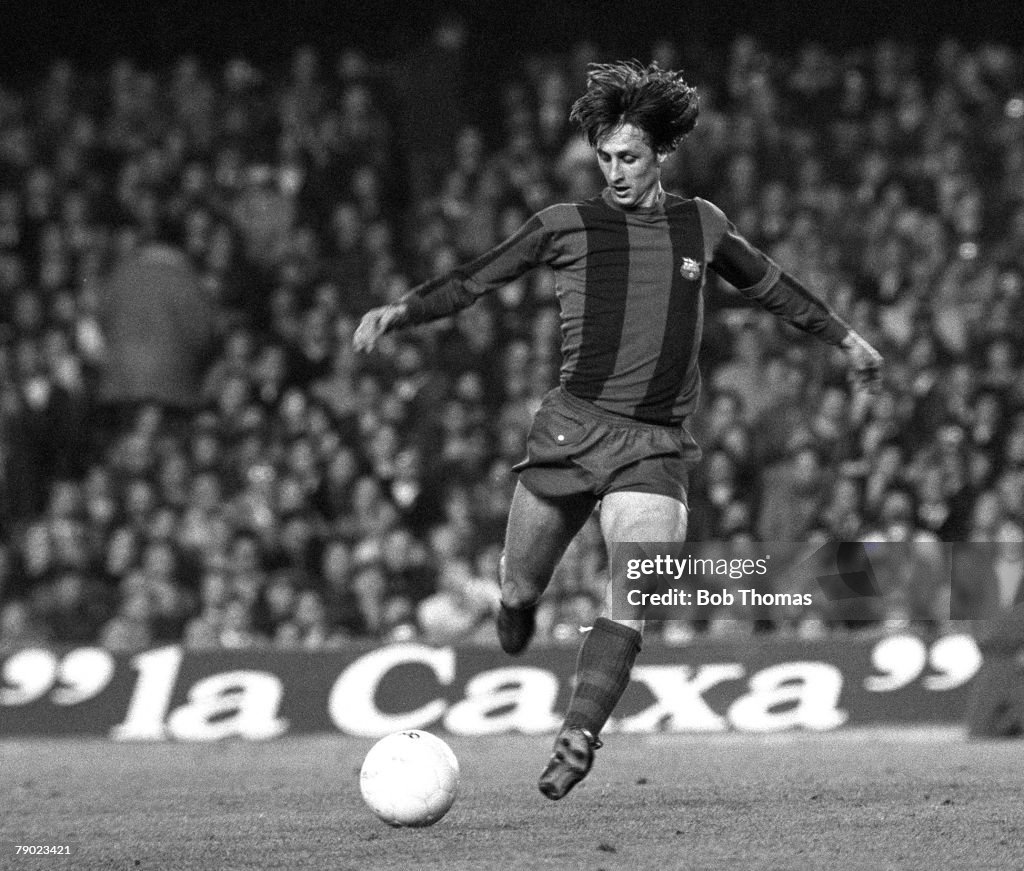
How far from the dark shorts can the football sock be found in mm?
479

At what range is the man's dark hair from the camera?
249 inches

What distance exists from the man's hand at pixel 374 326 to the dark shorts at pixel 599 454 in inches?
26.2

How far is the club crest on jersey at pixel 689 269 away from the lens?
6.48 meters

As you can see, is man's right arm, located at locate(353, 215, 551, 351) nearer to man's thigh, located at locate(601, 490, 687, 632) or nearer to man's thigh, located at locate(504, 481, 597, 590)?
man's thigh, located at locate(504, 481, 597, 590)

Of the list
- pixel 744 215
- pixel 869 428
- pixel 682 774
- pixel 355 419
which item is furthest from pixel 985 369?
pixel 682 774

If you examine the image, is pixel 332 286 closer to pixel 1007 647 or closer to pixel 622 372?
pixel 1007 647

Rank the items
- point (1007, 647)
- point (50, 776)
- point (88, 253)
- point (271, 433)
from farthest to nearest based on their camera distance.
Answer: point (88, 253), point (271, 433), point (1007, 647), point (50, 776)

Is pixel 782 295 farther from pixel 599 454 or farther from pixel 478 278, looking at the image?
pixel 478 278

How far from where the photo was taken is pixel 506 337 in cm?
1430

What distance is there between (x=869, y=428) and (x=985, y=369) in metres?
1.03

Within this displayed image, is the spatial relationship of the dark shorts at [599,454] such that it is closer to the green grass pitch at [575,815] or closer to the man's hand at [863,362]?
the man's hand at [863,362]

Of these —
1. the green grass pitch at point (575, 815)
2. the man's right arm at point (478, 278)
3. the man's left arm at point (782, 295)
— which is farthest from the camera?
the man's left arm at point (782, 295)

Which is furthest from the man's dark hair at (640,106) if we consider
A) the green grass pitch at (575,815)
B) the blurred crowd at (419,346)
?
the blurred crowd at (419,346)

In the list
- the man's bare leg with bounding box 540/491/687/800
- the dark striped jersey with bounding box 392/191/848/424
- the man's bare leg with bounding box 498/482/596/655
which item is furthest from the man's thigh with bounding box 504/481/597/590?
the dark striped jersey with bounding box 392/191/848/424
